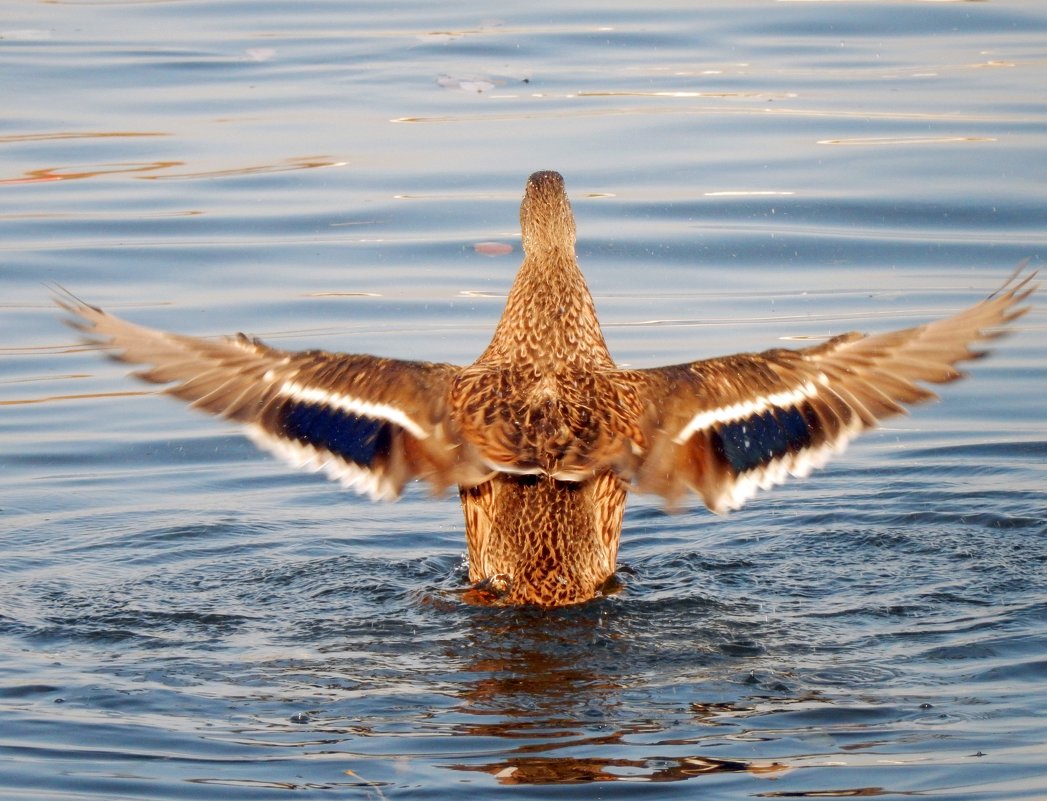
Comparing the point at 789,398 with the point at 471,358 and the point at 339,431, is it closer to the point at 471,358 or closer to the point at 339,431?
the point at 339,431

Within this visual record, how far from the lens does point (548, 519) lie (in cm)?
606

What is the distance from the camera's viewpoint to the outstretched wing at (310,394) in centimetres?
605

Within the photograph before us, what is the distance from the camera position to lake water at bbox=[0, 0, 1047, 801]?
509 cm

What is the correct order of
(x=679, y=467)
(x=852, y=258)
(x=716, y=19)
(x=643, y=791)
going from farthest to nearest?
1. (x=716, y=19)
2. (x=852, y=258)
3. (x=679, y=467)
4. (x=643, y=791)

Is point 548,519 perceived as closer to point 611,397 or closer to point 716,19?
point 611,397

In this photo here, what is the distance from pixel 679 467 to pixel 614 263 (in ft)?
16.1

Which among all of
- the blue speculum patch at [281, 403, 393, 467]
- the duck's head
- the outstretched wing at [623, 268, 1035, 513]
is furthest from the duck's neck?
the blue speculum patch at [281, 403, 393, 467]

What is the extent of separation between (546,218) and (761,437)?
128 centimetres

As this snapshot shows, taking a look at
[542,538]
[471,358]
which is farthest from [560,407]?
[471,358]

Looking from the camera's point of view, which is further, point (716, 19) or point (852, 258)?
point (716, 19)

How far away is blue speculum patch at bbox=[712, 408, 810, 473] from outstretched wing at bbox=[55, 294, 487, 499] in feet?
3.12

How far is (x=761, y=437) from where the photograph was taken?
6.13 metres

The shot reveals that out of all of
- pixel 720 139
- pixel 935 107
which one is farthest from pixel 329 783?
pixel 935 107

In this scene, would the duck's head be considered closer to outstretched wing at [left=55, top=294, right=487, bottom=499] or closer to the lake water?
outstretched wing at [left=55, top=294, right=487, bottom=499]
